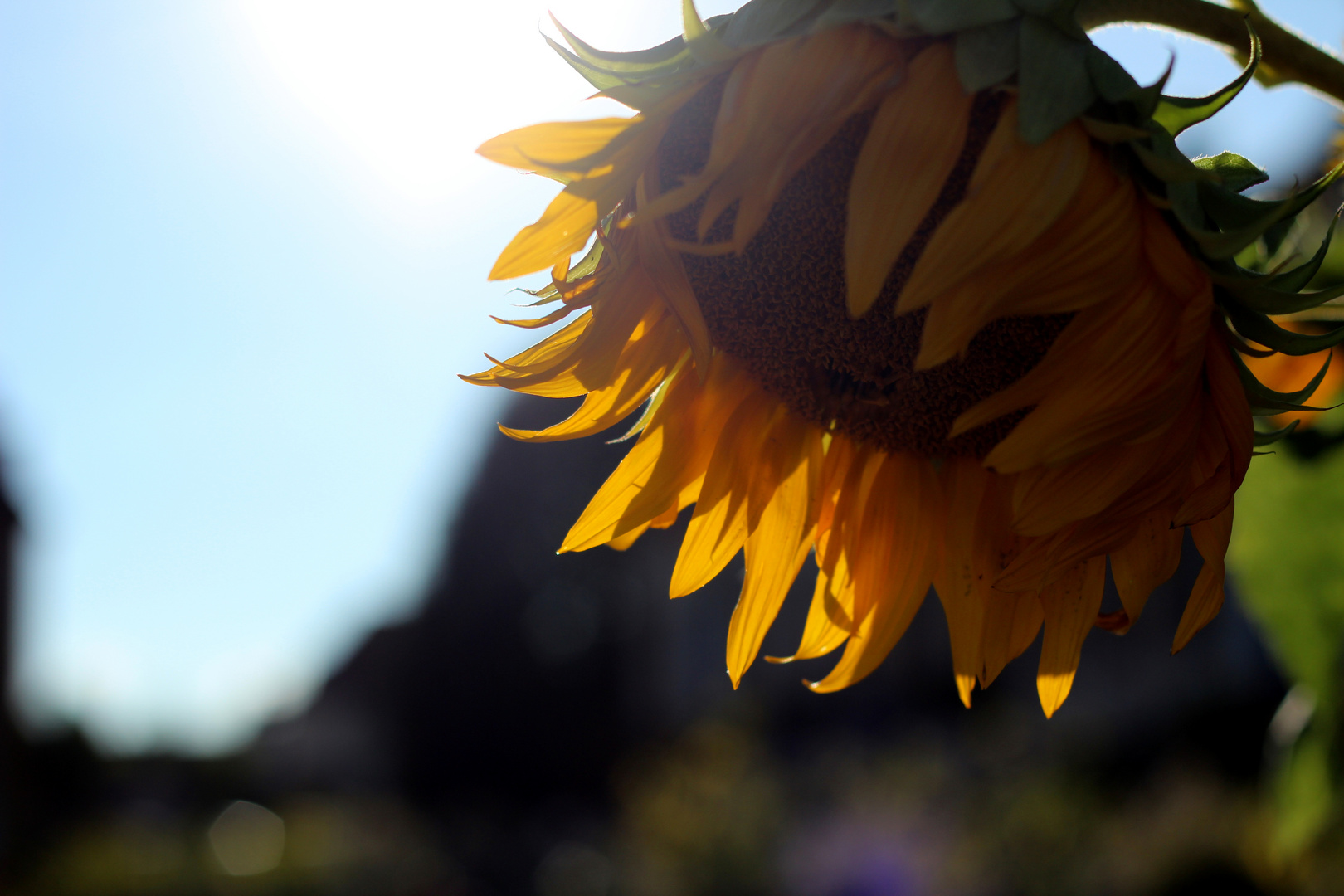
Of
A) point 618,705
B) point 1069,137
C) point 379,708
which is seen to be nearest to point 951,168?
point 1069,137

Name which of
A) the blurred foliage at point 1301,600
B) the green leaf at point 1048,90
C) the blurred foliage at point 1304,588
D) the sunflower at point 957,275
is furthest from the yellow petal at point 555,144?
the blurred foliage at point 1301,600

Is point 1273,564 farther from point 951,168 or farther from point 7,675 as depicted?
point 7,675

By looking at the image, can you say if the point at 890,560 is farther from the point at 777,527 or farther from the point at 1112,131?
the point at 1112,131

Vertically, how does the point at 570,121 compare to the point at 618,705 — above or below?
above

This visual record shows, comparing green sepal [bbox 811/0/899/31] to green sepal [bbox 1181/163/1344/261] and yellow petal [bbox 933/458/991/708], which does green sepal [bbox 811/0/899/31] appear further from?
yellow petal [bbox 933/458/991/708]

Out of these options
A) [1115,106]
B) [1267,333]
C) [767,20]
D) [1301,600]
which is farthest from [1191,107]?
[1301,600]

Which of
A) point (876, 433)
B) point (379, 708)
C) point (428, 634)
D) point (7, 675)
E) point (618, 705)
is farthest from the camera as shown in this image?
point (379, 708)

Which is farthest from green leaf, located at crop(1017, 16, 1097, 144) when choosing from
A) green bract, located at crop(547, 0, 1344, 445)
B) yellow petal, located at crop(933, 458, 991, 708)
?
yellow petal, located at crop(933, 458, 991, 708)
